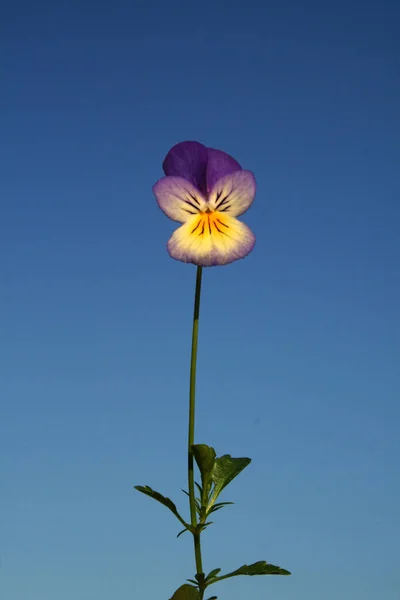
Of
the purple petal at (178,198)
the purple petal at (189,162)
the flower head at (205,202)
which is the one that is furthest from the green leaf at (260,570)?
the purple petal at (189,162)

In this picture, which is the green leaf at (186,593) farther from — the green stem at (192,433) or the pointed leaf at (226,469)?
the pointed leaf at (226,469)

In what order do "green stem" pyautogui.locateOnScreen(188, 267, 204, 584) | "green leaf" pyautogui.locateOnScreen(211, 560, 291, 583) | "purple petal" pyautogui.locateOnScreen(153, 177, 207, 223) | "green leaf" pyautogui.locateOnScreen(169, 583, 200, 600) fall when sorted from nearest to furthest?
"green leaf" pyautogui.locateOnScreen(169, 583, 200, 600), "green stem" pyautogui.locateOnScreen(188, 267, 204, 584), "green leaf" pyautogui.locateOnScreen(211, 560, 291, 583), "purple petal" pyautogui.locateOnScreen(153, 177, 207, 223)

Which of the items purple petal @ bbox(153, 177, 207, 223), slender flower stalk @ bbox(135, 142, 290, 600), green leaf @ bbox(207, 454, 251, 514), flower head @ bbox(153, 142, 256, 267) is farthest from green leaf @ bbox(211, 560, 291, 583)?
purple petal @ bbox(153, 177, 207, 223)

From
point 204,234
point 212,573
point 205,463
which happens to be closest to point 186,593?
point 212,573

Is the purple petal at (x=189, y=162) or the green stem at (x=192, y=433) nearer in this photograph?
the green stem at (x=192, y=433)

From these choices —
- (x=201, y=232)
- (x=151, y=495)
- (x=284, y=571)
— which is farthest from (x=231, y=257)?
(x=284, y=571)

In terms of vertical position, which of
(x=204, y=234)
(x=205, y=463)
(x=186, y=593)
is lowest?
(x=186, y=593)

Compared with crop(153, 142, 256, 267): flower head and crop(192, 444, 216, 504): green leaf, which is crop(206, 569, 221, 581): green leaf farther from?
crop(153, 142, 256, 267): flower head

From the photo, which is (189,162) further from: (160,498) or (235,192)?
(160,498)
